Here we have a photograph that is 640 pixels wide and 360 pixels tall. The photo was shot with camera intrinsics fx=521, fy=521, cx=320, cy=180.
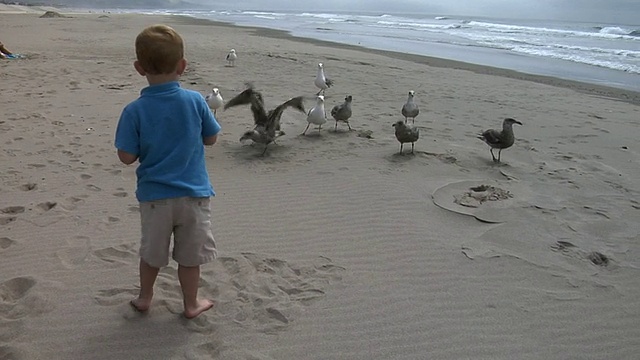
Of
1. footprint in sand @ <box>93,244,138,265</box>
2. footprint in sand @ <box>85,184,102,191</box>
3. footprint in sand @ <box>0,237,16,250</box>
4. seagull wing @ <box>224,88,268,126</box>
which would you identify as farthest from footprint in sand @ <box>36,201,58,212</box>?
seagull wing @ <box>224,88,268,126</box>

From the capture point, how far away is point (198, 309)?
319 centimetres

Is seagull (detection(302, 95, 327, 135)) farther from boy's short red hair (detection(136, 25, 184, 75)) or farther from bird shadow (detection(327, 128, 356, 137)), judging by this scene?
boy's short red hair (detection(136, 25, 184, 75))

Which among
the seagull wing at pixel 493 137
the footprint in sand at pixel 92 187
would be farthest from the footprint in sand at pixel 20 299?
the seagull wing at pixel 493 137

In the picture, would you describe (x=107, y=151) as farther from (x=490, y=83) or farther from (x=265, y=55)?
(x=265, y=55)

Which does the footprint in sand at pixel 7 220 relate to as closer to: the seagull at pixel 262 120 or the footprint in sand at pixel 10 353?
the footprint in sand at pixel 10 353

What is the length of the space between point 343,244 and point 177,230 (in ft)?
5.48

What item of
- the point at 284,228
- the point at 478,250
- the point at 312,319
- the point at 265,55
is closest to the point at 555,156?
the point at 478,250

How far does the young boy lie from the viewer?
8.81 feet

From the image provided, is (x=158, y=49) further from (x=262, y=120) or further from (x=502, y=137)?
(x=502, y=137)

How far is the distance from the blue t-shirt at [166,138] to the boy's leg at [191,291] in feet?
1.62

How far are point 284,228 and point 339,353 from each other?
1.72 m

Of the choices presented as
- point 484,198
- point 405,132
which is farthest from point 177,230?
point 405,132

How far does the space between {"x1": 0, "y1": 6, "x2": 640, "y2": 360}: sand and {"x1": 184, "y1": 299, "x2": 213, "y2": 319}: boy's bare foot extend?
1.6 inches

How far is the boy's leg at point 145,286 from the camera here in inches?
121
